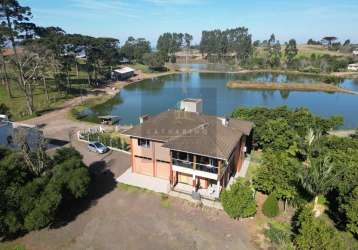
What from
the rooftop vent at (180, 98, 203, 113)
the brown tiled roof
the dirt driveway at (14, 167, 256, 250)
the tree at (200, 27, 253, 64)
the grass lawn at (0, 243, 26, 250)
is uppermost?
the tree at (200, 27, 253, 64)

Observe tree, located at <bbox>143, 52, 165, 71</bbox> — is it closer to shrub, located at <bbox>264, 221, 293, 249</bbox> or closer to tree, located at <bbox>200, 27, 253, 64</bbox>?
tree, located at <bbox>200, 27, 253, 64</bbox>

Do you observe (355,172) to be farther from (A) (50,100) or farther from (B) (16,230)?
(A) (50,100)


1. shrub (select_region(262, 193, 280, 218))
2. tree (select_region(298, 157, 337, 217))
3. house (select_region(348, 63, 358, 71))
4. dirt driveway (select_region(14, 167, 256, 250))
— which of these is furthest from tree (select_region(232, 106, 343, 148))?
house (select_region(348, 63, 358, 71))

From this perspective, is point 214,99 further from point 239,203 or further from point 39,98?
point 239,203

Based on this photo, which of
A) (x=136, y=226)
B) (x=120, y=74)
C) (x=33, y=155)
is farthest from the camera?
(x=120, y=74)

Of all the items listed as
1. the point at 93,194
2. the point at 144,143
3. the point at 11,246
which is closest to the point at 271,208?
the point at 144,143

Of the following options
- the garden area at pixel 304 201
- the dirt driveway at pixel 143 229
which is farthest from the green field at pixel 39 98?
the garden area at pixel 304 201
